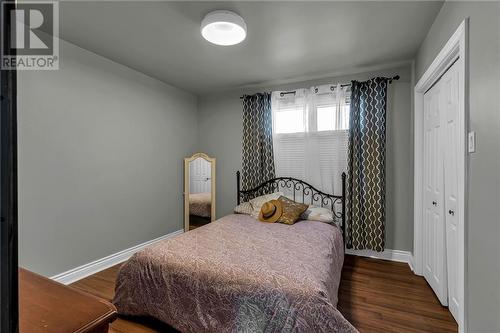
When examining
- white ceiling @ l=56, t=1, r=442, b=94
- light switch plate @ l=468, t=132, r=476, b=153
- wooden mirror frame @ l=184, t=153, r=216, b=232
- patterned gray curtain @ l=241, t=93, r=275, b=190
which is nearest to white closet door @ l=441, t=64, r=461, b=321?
light switch plate @ l=468, t=132, r=476, b=153

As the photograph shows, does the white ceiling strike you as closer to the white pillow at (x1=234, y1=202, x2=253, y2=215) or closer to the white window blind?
the white window blind

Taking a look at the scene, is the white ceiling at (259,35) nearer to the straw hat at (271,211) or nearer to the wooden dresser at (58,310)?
the straw hat at (271,211)

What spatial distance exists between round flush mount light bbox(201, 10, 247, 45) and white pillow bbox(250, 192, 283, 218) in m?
2.14

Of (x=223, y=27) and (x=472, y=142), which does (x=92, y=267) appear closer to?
(x=223, y=27)

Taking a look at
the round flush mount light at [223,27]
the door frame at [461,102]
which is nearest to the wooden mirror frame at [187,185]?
the round flush mount light at [223,27]

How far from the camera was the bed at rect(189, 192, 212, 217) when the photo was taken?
421 centimetres

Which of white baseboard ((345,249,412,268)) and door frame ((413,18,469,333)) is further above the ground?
door frame ((413,18,469,333))

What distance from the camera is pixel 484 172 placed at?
134 centimetres

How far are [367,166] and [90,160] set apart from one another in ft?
11.3

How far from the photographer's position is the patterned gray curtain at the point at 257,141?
12.4 feet

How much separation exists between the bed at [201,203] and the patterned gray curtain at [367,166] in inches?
88.7

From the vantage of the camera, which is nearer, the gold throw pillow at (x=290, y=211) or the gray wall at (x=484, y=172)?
the gray wall at (x=484, y=172)

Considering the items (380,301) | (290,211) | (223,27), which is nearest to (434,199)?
(380,301)

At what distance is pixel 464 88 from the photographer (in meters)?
1.54
